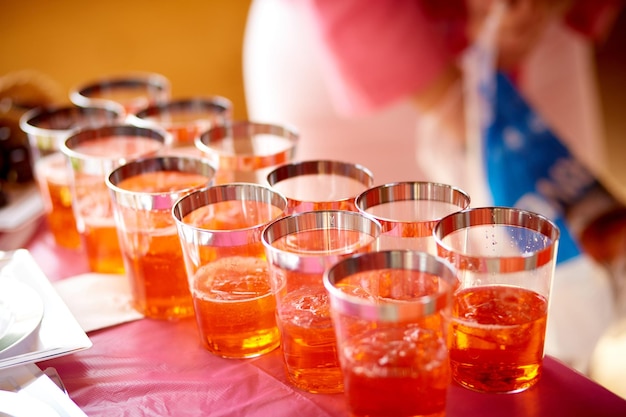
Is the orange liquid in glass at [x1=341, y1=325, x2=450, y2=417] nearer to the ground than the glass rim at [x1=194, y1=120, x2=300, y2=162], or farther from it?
nearer to the ground

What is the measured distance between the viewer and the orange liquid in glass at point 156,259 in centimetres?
98

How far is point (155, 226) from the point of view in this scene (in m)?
0.98

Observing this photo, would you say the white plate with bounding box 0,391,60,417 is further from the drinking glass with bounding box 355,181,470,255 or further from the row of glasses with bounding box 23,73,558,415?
the drinking glass with bounding box 355,181,470,255

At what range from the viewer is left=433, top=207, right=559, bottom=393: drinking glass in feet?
2.57

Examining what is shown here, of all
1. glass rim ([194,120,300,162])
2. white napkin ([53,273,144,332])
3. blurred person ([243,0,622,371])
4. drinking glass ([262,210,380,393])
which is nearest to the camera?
drinking glass ([262,210,380,393])

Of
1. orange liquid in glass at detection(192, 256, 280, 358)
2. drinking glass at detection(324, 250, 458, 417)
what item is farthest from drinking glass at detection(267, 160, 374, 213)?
drinking glass at detection(324, 250, 458, 417)

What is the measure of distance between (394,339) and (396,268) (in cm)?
8

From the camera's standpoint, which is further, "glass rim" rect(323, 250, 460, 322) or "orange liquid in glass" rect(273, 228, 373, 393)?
"orange liquid in glass" rect(273, 228, 373, 393)

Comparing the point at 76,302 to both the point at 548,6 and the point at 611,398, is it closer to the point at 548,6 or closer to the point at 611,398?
the point at 611,398

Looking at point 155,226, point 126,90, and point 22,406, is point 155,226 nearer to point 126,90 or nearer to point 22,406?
point 22,406

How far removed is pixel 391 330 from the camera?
0.72 meters

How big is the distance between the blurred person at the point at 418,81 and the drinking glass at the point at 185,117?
654 mm

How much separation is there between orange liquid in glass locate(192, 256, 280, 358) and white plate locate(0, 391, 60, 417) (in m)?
0.20

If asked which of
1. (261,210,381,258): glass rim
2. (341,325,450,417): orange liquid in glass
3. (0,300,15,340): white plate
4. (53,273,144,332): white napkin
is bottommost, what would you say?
(53,273,144,332): white napkin
